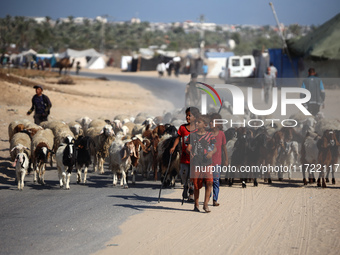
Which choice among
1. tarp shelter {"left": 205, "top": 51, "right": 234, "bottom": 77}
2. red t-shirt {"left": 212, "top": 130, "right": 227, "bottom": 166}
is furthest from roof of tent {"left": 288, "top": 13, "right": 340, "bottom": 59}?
tarp shelter {"left": 205, "top": 51, "right": 234, "bottom": 77}

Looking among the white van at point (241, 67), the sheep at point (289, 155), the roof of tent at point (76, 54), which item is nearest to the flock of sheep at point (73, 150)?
the sheep at point (289, 155)

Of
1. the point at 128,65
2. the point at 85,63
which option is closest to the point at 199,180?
the point at 128,65

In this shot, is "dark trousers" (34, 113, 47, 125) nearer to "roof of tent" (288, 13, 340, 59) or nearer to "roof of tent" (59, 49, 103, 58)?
"roof of tent" (288, 13, 340, 59)

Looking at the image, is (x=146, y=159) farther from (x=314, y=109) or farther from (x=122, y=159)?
(x=314, y=109)

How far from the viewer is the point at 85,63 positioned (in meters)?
78.6

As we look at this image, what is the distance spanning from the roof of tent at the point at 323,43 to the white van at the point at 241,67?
5299mm

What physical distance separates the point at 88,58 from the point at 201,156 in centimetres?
7190

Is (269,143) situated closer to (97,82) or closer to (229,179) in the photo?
(229,179)

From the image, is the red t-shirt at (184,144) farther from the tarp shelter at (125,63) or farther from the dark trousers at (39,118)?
the tarp shelter at (125,63)

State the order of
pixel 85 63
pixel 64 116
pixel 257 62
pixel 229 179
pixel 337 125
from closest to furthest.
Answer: pixel 229 179, pixel 337 125, pixel 64 116, pixel 257 62, pixel 85 63

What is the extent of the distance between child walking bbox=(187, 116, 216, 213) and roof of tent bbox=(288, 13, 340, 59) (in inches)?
900

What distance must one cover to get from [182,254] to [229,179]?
16.6ft

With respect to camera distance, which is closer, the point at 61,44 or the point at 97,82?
the point at 97,82

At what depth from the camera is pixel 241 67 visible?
39.3m
